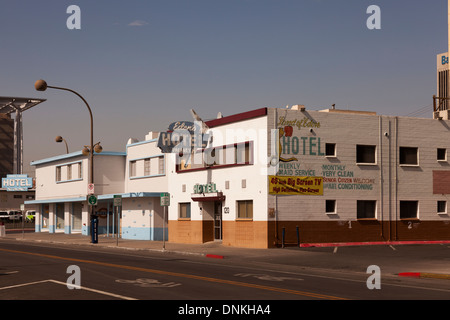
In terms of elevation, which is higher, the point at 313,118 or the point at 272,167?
the point at 313,118

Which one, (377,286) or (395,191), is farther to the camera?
(395,191)

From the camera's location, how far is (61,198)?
188ft

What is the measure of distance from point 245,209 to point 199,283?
56.8 feet

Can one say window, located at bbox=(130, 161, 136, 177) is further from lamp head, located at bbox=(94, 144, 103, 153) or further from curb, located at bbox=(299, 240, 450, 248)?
curb, located at bbox=(299, 240, 450, 248)

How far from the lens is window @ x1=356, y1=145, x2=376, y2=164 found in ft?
115

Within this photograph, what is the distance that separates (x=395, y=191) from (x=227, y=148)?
Answer: 9.91 metres

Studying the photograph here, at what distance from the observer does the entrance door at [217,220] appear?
37062 mm

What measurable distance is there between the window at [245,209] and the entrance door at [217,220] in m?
2.54

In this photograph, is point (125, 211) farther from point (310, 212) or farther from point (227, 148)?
point (310, 212)

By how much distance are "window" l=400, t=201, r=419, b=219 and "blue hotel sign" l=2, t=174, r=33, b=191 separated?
60.2m

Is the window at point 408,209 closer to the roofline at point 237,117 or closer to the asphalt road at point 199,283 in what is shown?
the roofline at point 237,117

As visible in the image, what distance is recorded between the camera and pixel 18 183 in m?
85.2

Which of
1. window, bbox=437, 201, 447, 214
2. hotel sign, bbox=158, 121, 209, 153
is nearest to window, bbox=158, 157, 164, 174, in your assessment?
hotel sign, bbox=158, 121, 209, 153
